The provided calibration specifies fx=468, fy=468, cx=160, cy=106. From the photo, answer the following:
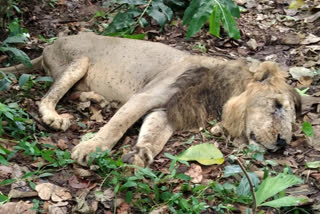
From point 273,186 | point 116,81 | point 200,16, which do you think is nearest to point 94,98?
point 116,81

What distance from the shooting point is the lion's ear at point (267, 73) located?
4.12m

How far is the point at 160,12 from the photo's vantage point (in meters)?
6.17

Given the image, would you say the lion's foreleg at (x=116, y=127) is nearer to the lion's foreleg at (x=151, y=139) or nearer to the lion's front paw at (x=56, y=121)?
the lion's foreleg at (x=151, y=139)

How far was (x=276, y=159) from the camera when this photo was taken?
12.1ft

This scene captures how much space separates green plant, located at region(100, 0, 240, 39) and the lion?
0.47 meters

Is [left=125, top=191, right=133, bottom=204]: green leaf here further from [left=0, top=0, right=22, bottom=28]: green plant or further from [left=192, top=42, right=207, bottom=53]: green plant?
[left=0, top=0, right=22, bottom=28]: green plant

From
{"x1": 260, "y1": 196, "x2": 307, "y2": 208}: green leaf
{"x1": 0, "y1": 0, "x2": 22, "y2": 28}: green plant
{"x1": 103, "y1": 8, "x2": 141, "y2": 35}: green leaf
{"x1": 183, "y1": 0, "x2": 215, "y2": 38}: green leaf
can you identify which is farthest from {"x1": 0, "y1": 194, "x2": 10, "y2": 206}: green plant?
{"x1": 103, "y1": 8, "x2": 141, "y2": 35}: green leaf

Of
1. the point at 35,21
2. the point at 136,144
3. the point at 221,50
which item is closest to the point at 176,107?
the point at 136,144

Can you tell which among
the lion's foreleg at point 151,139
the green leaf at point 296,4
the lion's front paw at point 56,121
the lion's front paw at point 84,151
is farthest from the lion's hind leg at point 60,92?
the green leaf at point 296,4

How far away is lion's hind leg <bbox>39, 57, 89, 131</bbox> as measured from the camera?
421 centimetres

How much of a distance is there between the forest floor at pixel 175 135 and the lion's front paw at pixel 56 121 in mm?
54

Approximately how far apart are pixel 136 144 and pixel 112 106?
3.53 feet

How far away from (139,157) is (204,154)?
0.51m

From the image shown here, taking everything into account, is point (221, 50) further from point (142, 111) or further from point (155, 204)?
point (155, 204)
